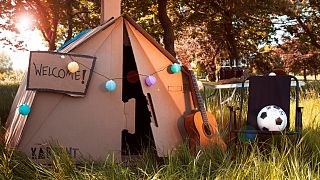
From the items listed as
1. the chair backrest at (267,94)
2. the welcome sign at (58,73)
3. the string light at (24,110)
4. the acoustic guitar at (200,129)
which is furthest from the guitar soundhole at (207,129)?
the string light at (24,110)

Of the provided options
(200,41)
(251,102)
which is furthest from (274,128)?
(200,41)

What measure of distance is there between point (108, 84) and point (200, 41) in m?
19.3

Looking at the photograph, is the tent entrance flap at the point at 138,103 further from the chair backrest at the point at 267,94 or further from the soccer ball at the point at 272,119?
the soccer ball at the point at 272,119

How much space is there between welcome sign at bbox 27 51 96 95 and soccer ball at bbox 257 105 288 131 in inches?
85.0

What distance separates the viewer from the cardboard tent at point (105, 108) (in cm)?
415

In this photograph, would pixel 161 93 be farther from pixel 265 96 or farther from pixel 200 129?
pixel 265 96

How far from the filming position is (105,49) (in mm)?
4406

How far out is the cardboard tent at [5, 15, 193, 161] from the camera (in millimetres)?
4148

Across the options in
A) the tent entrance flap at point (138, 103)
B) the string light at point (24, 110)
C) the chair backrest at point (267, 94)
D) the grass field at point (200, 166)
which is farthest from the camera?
the tent entrance flap at point (138, 103)

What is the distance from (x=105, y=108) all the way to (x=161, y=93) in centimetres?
75

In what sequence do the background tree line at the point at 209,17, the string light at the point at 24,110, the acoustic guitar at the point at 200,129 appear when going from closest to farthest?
the string light at the point at 24,110 < the acoustic guitar at the point at 200,129 < the background tree line at the point at 209,17

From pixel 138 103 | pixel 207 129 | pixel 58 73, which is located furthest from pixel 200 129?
pixel 58 73

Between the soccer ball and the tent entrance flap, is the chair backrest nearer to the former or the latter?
the soccer ball

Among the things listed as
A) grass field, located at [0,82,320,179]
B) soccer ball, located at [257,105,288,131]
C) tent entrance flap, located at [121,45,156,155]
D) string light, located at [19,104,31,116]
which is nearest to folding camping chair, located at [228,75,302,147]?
soccer ball, located at [257,105,288,131]
